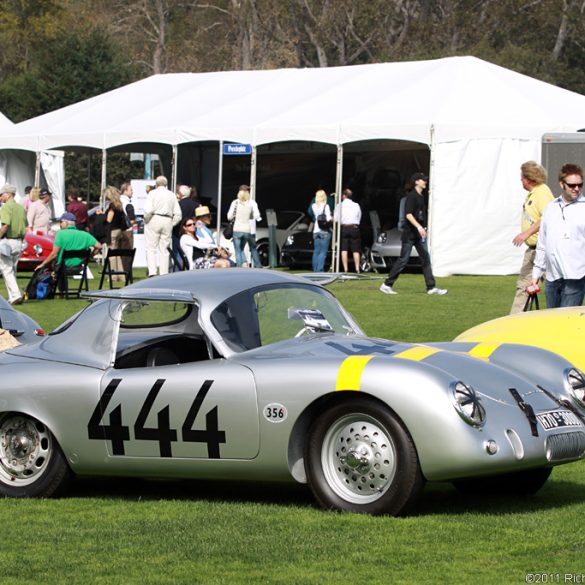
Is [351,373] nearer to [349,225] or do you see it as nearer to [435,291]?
[435,291]

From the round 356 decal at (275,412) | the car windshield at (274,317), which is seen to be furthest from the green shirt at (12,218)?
the round 356 decal at (275,412)

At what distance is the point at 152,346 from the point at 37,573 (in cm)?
223

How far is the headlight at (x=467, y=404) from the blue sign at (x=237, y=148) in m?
23.6

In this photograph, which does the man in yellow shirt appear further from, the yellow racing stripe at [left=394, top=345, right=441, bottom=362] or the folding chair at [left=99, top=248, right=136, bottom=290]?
the folding chair at [left=99, top=248, right=136, bottom=290]

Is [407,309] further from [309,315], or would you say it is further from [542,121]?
[309,315]

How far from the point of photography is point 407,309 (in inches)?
806

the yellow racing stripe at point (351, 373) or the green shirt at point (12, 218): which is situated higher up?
the yellow racing stripe at point (351, 373)

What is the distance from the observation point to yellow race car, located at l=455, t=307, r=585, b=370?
9930mm

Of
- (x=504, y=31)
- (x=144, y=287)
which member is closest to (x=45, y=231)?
(x=144, y=287)

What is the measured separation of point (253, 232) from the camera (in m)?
28.9

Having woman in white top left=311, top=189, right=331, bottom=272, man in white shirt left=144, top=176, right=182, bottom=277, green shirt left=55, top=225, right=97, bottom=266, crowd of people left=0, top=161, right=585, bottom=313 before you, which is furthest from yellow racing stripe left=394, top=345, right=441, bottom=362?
woman in white top left=311, top=189, right=331, bottom=272

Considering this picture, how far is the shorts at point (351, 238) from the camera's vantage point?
1171 inches

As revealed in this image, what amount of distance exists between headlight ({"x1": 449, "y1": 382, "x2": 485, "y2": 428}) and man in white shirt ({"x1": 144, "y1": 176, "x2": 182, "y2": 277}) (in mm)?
19227

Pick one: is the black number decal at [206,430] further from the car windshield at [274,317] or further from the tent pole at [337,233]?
the tent pole at [337,233]
